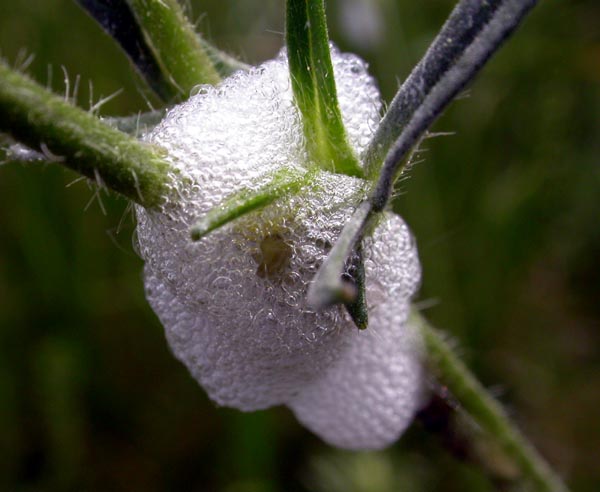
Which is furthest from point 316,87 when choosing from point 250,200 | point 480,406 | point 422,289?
point 422,289

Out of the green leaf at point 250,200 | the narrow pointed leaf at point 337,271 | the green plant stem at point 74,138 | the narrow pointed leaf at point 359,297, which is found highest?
the green plant stem at point 74,138

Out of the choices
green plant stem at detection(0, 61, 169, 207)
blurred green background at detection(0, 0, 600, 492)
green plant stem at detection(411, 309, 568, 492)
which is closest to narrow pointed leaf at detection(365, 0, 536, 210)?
green plant stem at detection(0, 61, 169, 207)

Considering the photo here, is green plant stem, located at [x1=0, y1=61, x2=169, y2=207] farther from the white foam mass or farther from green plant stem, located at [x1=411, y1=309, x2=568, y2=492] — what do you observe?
green plant stem, located at [x1=411, y1=309, x2=568, y2=492]

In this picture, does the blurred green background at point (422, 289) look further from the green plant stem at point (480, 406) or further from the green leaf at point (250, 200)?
the green leaf at point (250, 200)

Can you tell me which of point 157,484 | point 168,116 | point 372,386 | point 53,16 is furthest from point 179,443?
point 168,116

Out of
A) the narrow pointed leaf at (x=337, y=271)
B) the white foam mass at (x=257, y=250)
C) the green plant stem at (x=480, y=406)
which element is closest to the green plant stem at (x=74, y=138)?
the white foam mass at (x=257, y=250)

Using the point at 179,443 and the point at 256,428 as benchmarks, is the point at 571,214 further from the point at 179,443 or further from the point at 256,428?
the point at 179,443

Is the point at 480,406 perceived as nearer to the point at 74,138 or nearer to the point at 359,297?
the point at 359,297

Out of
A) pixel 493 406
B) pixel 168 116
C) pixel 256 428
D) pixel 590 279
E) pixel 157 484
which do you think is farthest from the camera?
pixel 590 279
